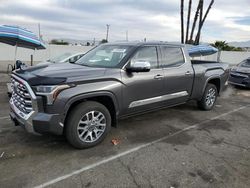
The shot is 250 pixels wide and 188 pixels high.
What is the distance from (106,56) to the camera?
520 cm

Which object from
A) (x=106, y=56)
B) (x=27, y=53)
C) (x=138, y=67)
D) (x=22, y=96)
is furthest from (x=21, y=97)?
(x=27, y=53)

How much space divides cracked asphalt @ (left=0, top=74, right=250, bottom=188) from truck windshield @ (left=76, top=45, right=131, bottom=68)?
4.52 ft

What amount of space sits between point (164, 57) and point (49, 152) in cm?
301

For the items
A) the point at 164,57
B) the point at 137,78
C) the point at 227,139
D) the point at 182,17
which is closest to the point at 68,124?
the point at 137,78

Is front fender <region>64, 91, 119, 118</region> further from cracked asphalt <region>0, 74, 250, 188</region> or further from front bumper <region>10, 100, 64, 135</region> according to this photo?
cracked asphalt <region>0, 74, 250, 188</region>

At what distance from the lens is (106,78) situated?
4.39 meters

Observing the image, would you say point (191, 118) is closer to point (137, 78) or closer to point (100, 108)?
point (137, 78)

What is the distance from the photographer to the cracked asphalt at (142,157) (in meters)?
3.42

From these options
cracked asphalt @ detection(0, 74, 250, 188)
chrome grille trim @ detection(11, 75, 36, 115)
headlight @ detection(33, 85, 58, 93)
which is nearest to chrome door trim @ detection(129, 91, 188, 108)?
cracked asphalt @ detection(0, 74, 250, 188)

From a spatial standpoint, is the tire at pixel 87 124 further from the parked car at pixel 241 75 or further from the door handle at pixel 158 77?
the parked car at pixel 241 75

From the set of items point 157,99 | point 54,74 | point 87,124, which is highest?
point 54,74

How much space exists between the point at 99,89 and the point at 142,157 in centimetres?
128

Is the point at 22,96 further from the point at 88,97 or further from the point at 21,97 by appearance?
the point at 88,97

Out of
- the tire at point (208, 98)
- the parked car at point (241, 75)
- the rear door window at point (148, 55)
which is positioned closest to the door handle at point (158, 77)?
the rear door window at point (148, 55)
